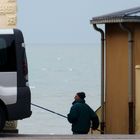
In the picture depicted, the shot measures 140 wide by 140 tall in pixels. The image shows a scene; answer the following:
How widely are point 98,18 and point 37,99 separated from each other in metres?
60.2

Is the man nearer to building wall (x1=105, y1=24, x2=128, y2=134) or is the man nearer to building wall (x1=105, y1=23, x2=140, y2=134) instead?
building wall (x1=105, y1=23, x2=140, y2=134)

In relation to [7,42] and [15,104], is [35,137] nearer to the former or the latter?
[15,104]

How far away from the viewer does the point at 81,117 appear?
21.6 m

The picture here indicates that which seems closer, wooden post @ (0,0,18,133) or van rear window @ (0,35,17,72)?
van rear window @ (0,35,17,72)

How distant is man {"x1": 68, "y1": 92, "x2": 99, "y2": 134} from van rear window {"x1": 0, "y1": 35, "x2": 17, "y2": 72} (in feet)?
6.10

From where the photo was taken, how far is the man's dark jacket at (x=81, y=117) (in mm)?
21500

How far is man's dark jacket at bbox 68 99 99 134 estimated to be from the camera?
2150 centimetres

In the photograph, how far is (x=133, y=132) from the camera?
77.9 feet

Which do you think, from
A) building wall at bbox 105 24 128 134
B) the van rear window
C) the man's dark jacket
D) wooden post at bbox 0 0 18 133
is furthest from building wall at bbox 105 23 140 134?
the van rear window

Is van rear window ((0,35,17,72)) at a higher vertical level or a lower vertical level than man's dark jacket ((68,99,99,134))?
higher

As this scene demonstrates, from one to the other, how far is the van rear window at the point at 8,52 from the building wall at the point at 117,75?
4.39m

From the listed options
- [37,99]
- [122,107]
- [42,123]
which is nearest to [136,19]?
[122,107]

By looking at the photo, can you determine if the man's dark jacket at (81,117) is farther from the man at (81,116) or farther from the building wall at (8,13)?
the building wall at (8,13)

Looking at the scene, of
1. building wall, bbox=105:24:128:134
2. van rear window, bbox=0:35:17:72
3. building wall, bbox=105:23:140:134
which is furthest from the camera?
building wall, bbox=105:24:128:134
